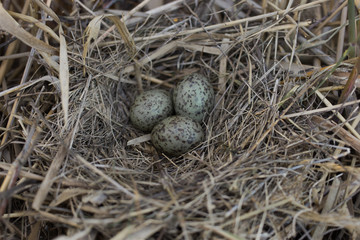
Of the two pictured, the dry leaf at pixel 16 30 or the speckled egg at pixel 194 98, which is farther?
the speckled egg at pixel 194 98

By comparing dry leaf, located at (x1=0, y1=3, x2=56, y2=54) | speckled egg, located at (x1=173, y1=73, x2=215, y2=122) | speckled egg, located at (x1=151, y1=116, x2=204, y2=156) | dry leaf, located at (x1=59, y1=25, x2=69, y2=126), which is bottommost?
speckled egg, located at (x1=151, y1=116, x2=204, y2=156)

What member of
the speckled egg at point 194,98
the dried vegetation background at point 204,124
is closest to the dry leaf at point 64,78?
the dried vegetation background at point 204,124

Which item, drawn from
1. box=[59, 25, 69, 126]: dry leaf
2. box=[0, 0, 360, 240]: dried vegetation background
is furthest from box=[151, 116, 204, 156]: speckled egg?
box=[59, 25, 69, 126]: dry leaf

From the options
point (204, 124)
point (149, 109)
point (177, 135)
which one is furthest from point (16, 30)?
point (204, 124)

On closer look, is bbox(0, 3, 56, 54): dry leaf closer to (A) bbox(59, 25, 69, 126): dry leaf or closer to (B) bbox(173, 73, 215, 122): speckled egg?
(A) bbox(59, 25, 69, 126): dry leaf

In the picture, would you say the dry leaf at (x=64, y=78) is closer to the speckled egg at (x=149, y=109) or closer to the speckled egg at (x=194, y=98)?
the speckled egg at (x=149, y=109)

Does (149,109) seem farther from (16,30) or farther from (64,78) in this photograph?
(16,30)
